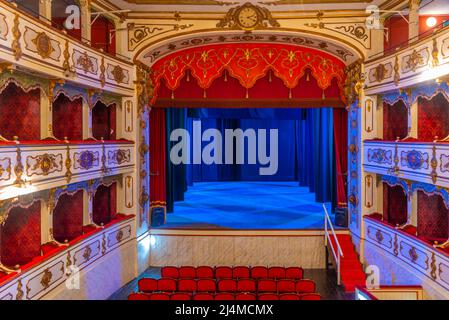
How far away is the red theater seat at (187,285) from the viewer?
9.33 metres

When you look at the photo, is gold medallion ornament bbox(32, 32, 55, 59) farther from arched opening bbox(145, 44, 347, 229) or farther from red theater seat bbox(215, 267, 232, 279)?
red theater seat bbox(215, 267, 232, 279)

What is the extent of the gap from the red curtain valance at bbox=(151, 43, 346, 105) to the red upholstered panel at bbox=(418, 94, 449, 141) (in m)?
2.95

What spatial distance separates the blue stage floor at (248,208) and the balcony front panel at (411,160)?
3.09 metres

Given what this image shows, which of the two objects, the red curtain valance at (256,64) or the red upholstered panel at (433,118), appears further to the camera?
the red curtain valance at (256,64)

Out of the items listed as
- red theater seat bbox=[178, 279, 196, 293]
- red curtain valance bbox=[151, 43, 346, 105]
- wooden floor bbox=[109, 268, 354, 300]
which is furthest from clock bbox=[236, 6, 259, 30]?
wooden floor bbox=[109, 268, 354, 300]

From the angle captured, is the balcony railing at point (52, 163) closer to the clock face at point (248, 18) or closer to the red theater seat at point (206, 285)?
the red theater seat at point (206, 285)

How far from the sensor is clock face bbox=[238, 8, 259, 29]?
11.5m

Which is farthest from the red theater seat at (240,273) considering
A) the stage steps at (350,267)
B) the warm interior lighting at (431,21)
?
the warm interior lighting at (431,21)

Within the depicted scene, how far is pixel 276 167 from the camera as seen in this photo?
22.8 meters

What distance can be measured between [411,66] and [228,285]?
20.3 ft

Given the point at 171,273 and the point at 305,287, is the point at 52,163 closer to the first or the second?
the point at 171,273
